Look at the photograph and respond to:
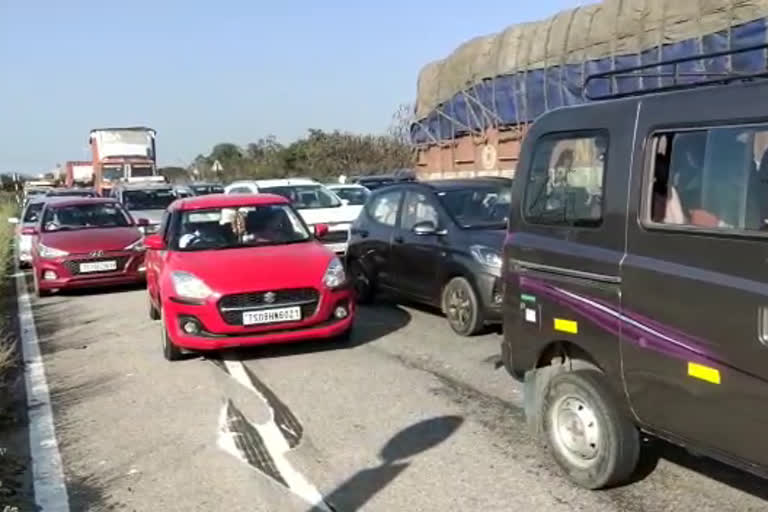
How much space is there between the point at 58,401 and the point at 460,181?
5061mm

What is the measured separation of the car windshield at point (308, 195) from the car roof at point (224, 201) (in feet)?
25.7

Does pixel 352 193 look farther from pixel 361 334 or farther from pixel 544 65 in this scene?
pixel 361 334

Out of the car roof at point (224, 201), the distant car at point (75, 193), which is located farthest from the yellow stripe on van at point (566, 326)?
the distant car at point (75, 193)

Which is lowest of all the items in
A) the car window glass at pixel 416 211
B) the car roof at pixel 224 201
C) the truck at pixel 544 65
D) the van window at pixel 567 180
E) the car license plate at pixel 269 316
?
the car license plate at pixel 269 316

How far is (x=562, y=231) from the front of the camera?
190 inches

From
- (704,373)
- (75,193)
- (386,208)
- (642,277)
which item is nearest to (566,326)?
(642,277)

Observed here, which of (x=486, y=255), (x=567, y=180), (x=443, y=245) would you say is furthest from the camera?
(x=443, y=245)

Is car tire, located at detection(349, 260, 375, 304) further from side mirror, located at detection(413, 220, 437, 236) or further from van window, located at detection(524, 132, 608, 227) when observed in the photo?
van window, located at detection(524, 132, 608, 227)

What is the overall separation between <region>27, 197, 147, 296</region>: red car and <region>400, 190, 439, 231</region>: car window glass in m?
5.48

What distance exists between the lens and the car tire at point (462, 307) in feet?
29.5

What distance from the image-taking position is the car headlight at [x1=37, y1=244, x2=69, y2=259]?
546 inches

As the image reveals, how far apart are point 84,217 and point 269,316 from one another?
8.56m

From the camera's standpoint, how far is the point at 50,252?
45.5 ft

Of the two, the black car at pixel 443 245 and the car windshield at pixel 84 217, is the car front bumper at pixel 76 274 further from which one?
the black car at pixel 443 245
